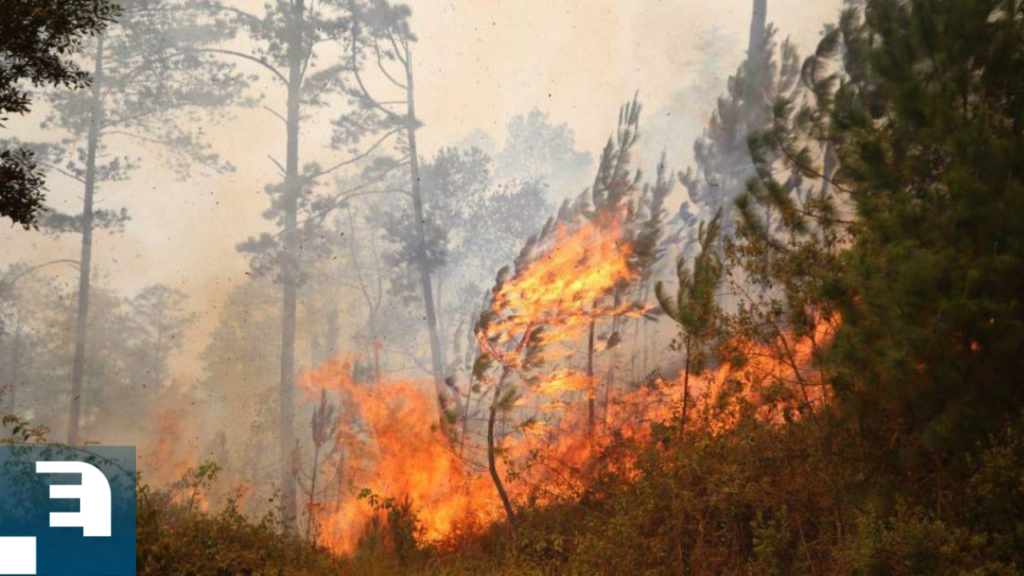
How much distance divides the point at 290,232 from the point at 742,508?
1706cm

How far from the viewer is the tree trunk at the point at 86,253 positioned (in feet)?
66.6

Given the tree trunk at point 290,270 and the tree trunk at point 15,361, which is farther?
the tree trunk at point 15,361

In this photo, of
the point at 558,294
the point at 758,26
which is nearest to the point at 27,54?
the point at 558,294

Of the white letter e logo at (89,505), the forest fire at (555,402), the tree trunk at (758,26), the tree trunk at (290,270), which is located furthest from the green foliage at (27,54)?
the tree trunk at (758,26)

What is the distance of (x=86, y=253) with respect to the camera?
21.2m

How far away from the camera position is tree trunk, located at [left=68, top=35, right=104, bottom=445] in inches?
799

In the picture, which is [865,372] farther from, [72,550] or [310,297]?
[310,297]

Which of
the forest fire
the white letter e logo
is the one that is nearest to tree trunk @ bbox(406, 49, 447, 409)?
the forest fire

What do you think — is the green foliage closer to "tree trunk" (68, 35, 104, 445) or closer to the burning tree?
the burning tree

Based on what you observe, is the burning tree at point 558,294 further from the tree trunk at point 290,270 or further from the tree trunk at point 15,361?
the tree trunk at point 15,361

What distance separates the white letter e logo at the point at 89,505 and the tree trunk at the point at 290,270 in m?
6.70

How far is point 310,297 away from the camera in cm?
3444

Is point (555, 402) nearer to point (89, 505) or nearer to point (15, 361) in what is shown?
point (89, 505)

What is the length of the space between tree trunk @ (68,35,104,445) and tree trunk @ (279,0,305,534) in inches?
187
